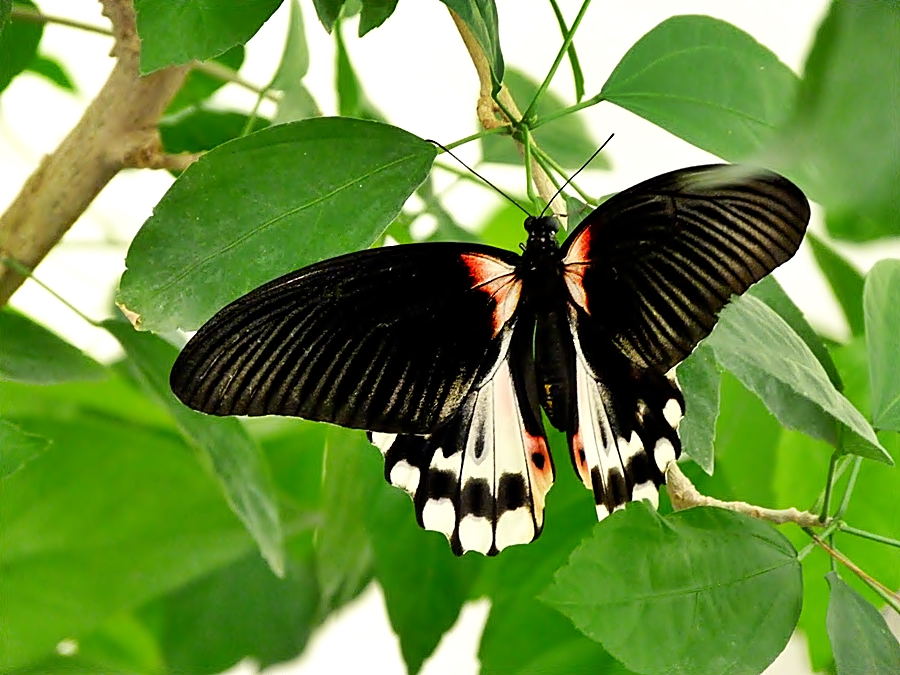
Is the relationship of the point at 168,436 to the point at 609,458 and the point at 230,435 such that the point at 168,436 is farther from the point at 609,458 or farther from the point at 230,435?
the point at 609,458

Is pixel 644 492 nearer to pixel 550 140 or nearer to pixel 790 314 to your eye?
pixel 790 314

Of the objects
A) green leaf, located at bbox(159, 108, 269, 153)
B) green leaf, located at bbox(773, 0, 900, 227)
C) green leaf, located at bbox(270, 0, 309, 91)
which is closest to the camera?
green leaf, located at bbox(773, 0, 900, 227)

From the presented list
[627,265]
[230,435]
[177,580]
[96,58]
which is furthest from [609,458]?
[96,58]

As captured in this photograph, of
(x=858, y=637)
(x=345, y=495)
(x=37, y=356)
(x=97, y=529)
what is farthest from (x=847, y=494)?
(x=97, y=529)

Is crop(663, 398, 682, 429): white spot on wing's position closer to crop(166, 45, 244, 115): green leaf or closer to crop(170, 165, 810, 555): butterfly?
crop(170, 165, 810, 555): butterfly

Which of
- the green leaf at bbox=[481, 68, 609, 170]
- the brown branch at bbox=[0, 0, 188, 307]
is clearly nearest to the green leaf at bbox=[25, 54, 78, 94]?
the brown branch at bbox=[0, 0, 188, 307]

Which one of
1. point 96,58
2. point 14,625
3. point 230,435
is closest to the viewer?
point 230,435
